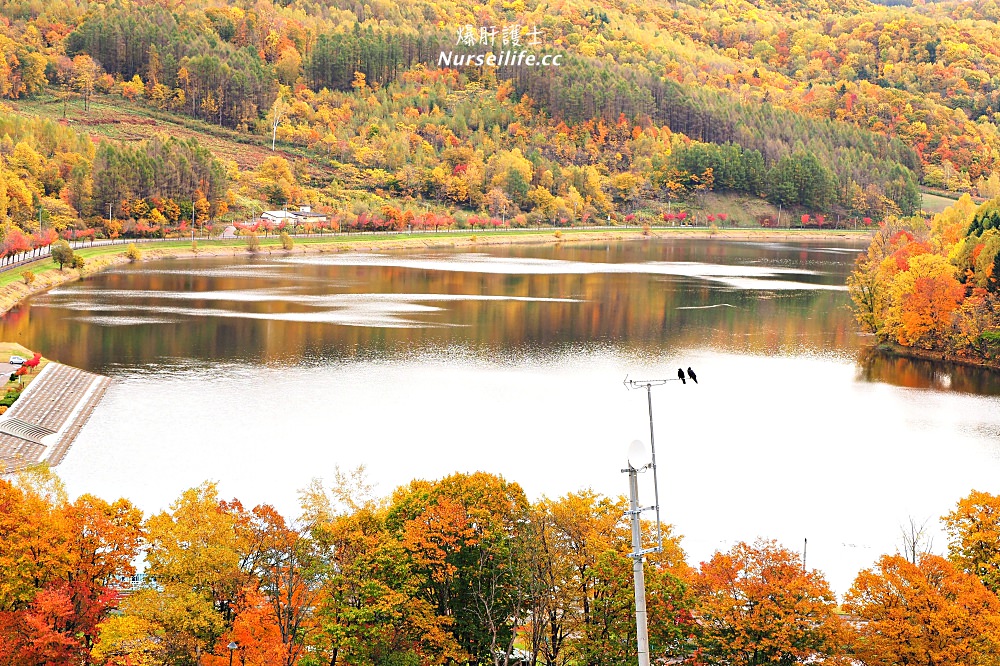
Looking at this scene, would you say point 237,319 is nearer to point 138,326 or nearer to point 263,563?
point 138,326

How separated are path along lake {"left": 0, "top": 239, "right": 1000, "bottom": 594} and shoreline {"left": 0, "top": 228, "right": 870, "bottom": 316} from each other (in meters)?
2.53

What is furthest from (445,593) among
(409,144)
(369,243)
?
(409,144)

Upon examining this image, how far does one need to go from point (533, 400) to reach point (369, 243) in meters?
82.3

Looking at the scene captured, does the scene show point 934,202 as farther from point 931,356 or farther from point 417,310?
point 417,310

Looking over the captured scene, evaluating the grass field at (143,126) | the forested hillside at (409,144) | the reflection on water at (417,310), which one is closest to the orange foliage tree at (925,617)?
the reflection on water at (417,310)

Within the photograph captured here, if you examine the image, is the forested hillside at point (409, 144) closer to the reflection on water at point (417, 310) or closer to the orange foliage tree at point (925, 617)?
the reflection on water at point (417, 310)

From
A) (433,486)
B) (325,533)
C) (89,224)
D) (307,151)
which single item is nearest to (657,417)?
(433,486)

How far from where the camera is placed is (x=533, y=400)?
44812mm

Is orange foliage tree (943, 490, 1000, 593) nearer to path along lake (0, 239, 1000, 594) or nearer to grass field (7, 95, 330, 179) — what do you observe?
path along lake (0, 239, 1000, 594)

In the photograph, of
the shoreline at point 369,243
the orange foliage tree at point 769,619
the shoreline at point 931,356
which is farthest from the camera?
the shoreline at point 369,243

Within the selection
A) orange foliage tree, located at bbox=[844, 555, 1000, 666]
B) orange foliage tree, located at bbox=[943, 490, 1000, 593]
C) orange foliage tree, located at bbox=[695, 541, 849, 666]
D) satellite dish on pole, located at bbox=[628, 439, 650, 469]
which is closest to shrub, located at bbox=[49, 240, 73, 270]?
orange foliage tree, located at bbox=[695, 541, 849, 666]

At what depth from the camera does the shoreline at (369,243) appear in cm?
7872

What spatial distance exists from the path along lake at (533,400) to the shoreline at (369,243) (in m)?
2.53

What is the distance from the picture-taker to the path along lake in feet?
109
